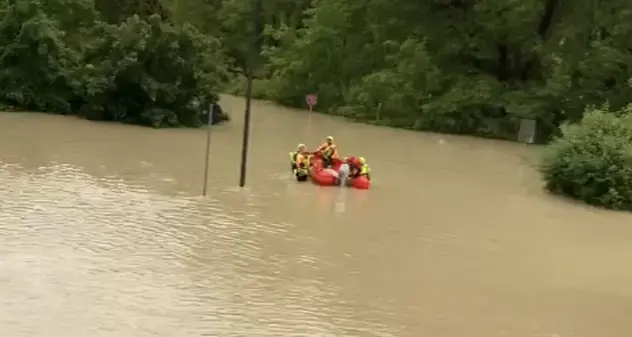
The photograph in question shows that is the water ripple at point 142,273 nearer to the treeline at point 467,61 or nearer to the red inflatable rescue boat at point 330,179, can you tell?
the red inflatable rescue boat at point 330,179

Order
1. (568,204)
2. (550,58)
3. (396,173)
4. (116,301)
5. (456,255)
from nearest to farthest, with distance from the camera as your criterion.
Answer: (116,301)
(456,255)
(568,204)
(396,173)
(550,58)

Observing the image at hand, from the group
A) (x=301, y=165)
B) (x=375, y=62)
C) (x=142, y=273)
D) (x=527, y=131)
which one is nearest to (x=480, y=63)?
(x=527, y=131)

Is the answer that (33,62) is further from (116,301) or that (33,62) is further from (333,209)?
(116,301)

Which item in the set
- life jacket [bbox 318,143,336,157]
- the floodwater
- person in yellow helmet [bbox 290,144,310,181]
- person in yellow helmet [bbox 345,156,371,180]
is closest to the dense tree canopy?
the floodwater

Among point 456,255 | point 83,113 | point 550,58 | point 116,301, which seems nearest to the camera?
point 116,301

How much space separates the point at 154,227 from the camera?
14.1 meters

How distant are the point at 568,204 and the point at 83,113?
1582 cm

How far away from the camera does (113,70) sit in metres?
28.5

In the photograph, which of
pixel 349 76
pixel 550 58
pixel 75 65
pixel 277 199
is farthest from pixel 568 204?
pixel 349 76

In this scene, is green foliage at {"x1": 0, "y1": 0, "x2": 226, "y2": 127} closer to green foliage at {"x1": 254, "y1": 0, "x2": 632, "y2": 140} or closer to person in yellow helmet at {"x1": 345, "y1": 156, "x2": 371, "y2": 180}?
green foliage at {"x1": 254, "y1": 0, "x2": 632, "y2": 140}

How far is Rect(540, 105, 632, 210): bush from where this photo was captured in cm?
1912

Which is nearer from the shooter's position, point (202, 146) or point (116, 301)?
point (116, 301)

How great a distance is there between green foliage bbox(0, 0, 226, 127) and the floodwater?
234 inches

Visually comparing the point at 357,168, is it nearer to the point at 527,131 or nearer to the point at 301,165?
the point at 301,165
